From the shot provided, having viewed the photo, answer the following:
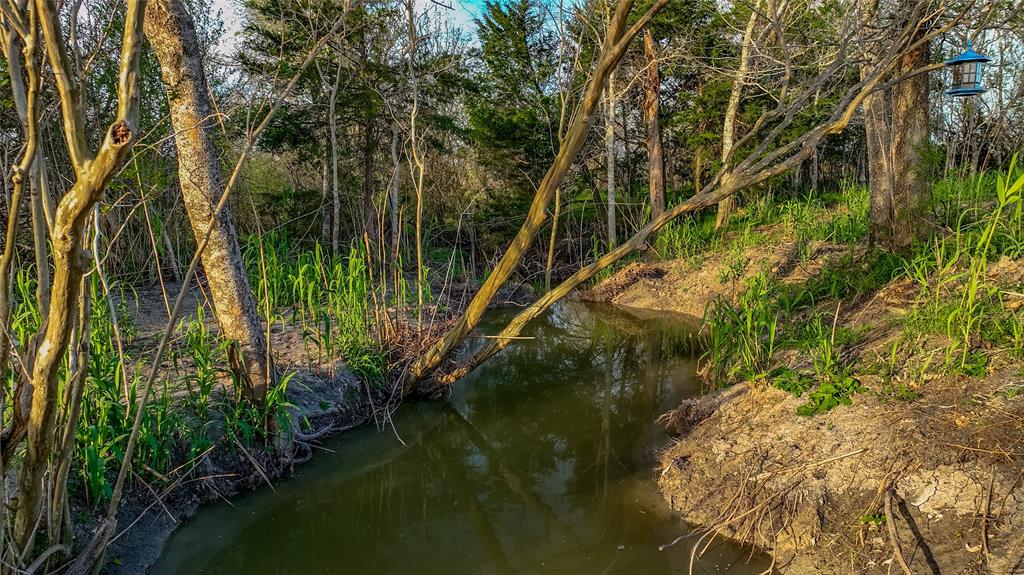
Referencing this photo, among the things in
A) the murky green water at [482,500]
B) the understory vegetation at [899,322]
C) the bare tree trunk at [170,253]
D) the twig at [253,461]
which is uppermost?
the bare tree trunk at [170,253]

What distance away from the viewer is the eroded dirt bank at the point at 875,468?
94.2 inches

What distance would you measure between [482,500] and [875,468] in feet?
6.94

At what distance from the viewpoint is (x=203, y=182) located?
3.24 meters

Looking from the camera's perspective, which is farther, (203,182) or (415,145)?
(415,145)

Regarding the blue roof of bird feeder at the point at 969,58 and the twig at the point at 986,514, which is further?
the blue roof of bird feeder at the point at 969,58

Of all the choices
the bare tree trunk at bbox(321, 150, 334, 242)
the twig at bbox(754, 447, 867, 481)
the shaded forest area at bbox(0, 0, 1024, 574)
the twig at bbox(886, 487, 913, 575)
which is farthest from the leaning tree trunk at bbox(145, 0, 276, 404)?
the bare tree trunk at bbox(321, 150, 334, 242)

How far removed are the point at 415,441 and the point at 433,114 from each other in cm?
703

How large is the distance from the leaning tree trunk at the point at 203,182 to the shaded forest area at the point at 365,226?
0.6 inches

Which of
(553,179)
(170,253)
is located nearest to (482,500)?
(553,179)

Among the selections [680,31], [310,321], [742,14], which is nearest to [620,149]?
[680,31]

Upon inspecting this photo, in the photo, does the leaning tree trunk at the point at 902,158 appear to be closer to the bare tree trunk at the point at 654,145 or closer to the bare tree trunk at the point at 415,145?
the bare tree trunk at the point at 415,145

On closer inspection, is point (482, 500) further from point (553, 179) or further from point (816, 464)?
point (553, 179)

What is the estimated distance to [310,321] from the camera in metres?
5.40

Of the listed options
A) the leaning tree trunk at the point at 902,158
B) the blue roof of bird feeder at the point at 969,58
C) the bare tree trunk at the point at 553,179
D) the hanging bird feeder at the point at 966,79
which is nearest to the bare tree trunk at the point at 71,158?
the bare tree trunk at the point at 553,179
